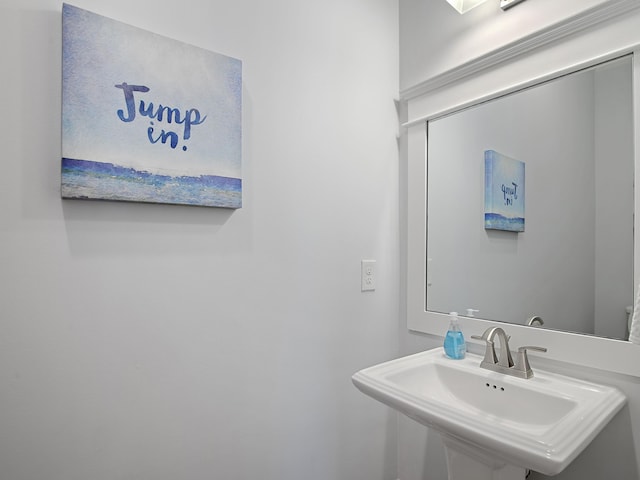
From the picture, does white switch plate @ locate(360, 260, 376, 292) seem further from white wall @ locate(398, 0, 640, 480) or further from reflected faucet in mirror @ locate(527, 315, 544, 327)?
reflected faucet in mirror @ locate(527, 315, 544, 327)

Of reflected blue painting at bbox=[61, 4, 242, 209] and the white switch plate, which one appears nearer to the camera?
reflected blue painting at bbox=[61, 4, 242, 209]

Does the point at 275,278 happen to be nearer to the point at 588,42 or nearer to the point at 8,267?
the point at 8,267

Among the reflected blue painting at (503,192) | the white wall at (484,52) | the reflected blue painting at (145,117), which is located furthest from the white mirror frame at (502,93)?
the reflected blue painting at (145,117)

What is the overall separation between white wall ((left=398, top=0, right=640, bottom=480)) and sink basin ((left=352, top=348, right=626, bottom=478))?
0.43ft

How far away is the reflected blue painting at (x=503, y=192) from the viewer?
1.39 m

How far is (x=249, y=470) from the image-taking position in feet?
4.23

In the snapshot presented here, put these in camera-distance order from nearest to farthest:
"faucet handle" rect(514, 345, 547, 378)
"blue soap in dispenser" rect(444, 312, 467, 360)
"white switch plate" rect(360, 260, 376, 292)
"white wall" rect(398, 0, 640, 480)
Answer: "white wall" rect(398, 0, 640, 480) < "faucet handle" rect(514, 345, 547, 378) < "blue soap in dispenser" rect(444, 312, 467, 360) < "white switch plate" rect(360, 260, 376, 292)

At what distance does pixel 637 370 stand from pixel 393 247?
954mm

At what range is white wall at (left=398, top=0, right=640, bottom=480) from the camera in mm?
1069

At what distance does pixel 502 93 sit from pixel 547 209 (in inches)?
18.2

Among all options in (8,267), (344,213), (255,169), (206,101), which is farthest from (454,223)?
(8,267)

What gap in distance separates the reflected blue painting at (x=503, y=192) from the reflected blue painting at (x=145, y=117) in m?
0.99

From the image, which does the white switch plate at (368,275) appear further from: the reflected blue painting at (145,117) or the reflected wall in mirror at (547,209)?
the reflected blue painting at (145,117)

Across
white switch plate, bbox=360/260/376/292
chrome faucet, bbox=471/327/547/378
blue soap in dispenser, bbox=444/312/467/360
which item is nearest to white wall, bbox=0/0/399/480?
white switch plate, bbox=360/260/376/292
